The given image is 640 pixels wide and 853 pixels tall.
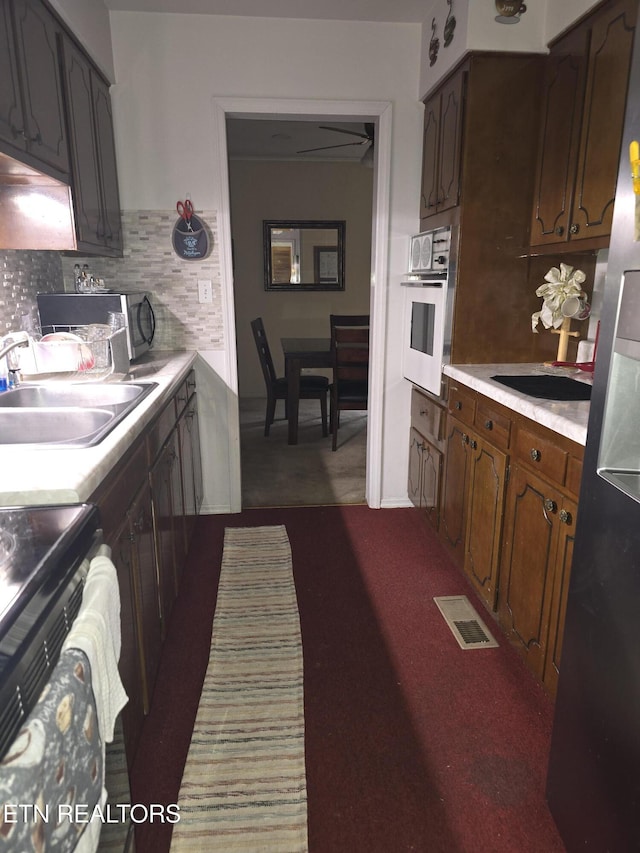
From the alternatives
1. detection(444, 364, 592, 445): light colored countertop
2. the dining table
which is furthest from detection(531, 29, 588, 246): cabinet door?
the dining table

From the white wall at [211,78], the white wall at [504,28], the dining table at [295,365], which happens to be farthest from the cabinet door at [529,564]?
the dining table at [295,365]

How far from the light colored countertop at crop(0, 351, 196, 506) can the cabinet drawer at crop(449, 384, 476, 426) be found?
4.06 feet

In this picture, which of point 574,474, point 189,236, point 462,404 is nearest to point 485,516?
point 462,404

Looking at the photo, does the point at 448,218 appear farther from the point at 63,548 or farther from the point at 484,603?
the point at 63,548

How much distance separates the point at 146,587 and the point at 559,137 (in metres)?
2.16

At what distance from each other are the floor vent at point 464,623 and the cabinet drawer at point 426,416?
0.73m

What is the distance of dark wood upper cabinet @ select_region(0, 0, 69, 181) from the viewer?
1544mm

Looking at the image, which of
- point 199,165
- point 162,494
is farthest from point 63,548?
point 199,165

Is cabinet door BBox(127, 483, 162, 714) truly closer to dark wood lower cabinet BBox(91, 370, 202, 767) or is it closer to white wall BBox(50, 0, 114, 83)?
dark wood lower cabinet BBox(91, 370, 202, 767)

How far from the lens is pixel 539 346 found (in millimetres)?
2549

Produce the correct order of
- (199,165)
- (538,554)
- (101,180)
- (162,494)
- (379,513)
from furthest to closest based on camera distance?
(379,513) < (199,165) < (101,180) < (162,494) < (538,554)

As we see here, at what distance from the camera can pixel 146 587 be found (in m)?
1.65

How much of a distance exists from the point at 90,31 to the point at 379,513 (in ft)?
8.58

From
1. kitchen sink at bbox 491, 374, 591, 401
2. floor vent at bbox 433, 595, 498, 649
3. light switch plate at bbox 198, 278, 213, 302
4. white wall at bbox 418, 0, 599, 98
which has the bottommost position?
floor vent at bbox 433, 595, 498, 649
